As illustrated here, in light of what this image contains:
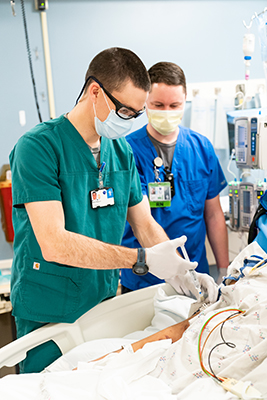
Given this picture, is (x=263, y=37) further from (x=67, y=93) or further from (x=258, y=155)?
(x=67, y=93)

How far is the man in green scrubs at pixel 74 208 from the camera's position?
4.40ft

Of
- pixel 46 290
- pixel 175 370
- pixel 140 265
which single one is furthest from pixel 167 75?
pixel 175 370

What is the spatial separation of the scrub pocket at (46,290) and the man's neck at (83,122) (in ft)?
1.69

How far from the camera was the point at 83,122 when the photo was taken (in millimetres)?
1509

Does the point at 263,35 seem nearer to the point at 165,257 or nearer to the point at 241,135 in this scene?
the point at 241,135

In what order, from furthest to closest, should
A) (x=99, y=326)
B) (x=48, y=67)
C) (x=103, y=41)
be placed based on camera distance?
(x=103, y=41) → (x=48, y=67) → (x=99, y=326)

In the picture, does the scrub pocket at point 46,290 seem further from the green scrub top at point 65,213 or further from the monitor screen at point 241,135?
the monitor screen at point 241,135

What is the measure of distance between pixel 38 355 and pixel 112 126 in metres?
0.90

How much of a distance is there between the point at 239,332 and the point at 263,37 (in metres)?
1.64

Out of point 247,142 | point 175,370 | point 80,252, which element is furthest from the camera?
point 247,142

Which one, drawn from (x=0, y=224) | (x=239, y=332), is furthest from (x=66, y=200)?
(x=0, y=224)

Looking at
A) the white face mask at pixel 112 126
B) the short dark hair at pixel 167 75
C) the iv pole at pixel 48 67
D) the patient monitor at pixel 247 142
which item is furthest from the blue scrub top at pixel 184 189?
the iv pole at pixel 48 67

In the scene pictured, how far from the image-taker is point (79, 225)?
1.46 meters

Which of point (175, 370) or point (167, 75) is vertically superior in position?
A: point (167, 75)
